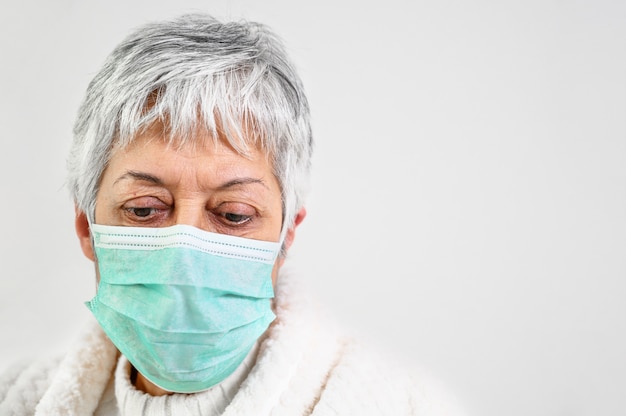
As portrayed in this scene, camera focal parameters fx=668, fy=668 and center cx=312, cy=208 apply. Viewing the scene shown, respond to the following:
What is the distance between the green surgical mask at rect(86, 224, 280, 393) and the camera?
1.76 meters

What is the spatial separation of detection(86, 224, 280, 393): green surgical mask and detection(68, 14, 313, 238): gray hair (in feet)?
0.69

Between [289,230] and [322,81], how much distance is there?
76 centimetres

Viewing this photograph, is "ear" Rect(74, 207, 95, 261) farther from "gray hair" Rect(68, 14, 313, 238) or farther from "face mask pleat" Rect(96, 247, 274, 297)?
"face mask pleat" Rect(96, 247, 274, 297)

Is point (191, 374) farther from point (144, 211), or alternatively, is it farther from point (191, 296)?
point (144, 211)

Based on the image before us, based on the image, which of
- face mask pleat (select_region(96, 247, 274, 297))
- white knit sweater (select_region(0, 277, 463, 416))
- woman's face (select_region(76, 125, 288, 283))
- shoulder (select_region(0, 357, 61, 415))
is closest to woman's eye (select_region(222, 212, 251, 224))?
woman's face (select_region(76, 125, 288, 283))

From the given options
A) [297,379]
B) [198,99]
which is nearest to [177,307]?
[297,379]

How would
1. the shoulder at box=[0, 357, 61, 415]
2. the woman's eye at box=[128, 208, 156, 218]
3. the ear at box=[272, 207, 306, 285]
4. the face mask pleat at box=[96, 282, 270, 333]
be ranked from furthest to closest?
the shoulder at box=[0, 357, 61, 415] → the ear at box=[272, 207, 306, 285] → the woman's eye at box=[128, 208, 156, 218] → the face mask pleat at box=[96, 282, 270, 333]

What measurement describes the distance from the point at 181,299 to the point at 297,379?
44 cm

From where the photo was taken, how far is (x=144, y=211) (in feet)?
6.12

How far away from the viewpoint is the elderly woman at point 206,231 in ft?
5.92

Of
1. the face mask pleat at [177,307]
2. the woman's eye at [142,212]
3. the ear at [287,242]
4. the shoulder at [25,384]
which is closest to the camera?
the face mask pleat at [177,307]

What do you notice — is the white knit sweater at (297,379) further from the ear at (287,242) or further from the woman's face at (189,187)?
the woman's face at (189,187)

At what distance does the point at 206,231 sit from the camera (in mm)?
1832

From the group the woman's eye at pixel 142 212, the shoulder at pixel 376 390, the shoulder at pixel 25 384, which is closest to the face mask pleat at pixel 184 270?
the woman's eye at pixel 142 212
